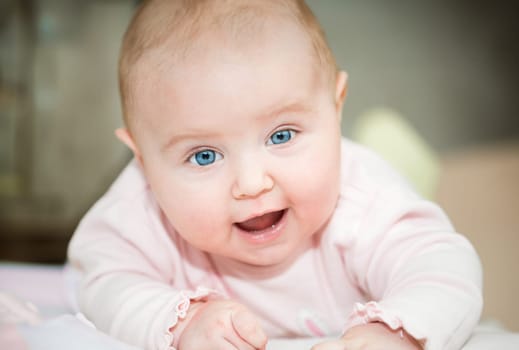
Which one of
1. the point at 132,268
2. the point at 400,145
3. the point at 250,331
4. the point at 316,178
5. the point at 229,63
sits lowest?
the point at 400,145

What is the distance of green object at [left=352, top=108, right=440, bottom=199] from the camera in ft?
8.66

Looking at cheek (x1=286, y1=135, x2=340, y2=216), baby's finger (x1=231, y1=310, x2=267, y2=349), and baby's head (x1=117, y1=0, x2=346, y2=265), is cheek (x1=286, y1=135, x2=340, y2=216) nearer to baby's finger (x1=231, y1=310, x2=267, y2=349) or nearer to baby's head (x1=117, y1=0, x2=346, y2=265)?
baby's head (x1=117, y1=0, x2=346, y2=265)

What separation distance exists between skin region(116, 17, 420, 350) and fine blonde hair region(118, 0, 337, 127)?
0.02 metres

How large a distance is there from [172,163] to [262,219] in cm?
15

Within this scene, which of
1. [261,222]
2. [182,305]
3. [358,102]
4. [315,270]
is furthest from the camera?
[358,102]

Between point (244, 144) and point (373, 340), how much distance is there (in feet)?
0.93

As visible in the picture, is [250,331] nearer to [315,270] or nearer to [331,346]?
[331,346]

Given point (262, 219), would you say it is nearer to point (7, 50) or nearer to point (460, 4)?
point (460, 4)

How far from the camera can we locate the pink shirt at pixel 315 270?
30.3 inches

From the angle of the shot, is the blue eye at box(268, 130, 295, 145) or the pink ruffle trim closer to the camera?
the pink ruffle trim

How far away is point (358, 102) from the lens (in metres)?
3.20

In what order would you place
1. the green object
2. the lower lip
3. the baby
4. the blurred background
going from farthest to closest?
1. the green object
2. the blurred background
3. the lower lip
4. the baby

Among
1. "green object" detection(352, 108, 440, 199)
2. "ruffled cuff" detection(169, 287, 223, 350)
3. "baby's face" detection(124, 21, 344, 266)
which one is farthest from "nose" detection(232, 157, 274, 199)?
"green object" detection(352, 108, 440, 199)

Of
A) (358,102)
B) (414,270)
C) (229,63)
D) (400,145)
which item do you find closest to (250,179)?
(229,63)
